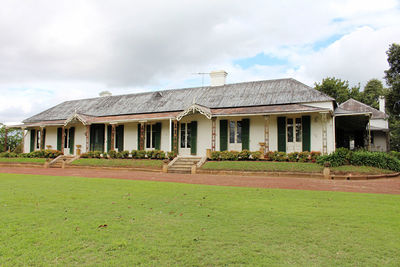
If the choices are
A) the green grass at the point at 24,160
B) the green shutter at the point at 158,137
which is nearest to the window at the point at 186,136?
the green shutter at the point at 158,137

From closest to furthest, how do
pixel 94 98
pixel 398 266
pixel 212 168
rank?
pixel 398 266
pixel 212 168
pixel 94 98

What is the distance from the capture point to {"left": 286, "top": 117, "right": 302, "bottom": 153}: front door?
16.9 metres

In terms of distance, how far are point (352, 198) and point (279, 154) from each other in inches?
318

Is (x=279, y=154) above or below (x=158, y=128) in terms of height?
below

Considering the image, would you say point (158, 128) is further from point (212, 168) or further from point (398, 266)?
point (398, 266)

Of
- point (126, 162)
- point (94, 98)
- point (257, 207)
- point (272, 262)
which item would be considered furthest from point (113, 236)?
point (94, 98)

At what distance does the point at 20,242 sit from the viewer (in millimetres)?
3609

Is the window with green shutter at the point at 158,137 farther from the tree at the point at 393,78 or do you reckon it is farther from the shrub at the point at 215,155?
the tree at the point at 393,78

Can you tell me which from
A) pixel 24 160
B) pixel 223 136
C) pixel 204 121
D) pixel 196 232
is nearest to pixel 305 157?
pixel 223 136

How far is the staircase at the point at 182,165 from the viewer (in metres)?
15.6

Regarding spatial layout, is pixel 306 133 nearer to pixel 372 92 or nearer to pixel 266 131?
pixel 266 131

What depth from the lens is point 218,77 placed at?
2291 cm

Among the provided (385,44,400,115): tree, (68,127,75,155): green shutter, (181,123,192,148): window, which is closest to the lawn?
(181,123,192,148): window

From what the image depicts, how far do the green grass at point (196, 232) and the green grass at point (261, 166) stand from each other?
6808mm
